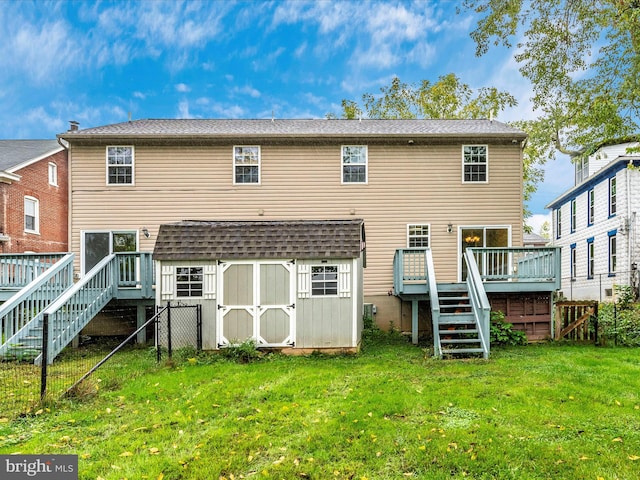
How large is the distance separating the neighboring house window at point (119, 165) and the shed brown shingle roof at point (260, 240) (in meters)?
4.13

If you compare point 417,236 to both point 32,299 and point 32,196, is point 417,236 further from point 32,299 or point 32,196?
point 32,196

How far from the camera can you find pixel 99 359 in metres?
9.01

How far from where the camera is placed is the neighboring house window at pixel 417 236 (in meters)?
12.6

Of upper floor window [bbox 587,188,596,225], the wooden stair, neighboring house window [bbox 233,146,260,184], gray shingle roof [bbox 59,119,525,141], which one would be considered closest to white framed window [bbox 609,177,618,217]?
upper floor window [bbox 587,188,596,225]

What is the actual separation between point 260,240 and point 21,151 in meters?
16.4

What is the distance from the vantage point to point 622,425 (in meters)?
4.86

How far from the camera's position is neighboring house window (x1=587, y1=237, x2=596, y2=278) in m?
19.4

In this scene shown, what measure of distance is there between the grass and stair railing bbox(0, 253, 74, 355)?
6.41ft

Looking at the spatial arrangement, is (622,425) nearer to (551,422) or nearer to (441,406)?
(551,422)

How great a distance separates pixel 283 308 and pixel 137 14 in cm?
2148

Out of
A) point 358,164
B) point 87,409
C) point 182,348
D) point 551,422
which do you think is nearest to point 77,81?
point 358,164

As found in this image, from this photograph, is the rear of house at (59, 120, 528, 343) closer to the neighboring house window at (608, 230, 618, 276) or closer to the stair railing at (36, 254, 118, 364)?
the stair railing at (36, 254, 118, 364)

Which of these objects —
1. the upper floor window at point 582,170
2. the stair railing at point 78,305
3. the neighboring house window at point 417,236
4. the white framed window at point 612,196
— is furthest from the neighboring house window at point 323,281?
the upper floor window at point 582,170

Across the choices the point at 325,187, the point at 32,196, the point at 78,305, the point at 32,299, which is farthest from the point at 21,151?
the point at 325,187
